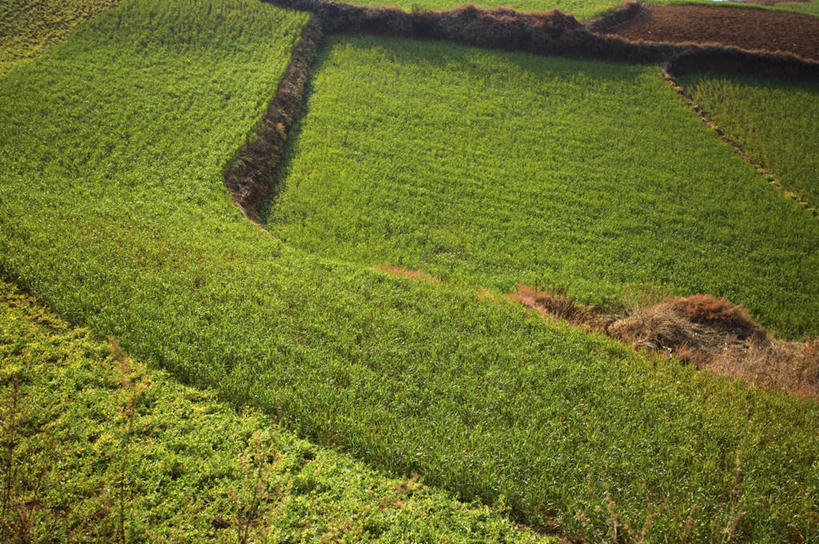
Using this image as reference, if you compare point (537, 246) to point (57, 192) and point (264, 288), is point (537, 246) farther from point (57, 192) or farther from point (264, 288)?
point (57, 192)

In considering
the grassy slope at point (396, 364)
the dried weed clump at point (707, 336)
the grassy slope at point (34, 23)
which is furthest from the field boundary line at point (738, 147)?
the grassy slope at point (34, 23)

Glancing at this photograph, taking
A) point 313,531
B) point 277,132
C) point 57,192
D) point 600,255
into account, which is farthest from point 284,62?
point 313,531

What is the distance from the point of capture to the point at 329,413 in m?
10.5

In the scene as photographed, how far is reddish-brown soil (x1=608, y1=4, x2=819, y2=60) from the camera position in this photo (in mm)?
34031

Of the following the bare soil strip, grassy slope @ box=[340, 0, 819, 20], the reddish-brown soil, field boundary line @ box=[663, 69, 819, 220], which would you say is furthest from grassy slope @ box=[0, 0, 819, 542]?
the reddish-brown soil

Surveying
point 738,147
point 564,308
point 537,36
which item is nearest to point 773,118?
point 738,147

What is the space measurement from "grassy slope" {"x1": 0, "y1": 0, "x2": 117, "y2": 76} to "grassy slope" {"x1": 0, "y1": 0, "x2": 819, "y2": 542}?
885 centimetres

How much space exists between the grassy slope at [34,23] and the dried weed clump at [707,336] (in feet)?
106

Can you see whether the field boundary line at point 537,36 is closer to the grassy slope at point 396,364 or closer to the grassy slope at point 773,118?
the grassy slope at point 773,118

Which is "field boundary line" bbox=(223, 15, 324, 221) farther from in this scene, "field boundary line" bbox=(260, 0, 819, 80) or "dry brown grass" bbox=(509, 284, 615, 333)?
"dry brown grass" bbox=(509, 284, 615, 333)

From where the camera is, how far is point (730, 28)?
36.2 metres

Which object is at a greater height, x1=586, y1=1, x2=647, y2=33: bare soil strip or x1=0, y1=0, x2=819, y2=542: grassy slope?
x1=586, y1=1, x2=647, y2=33: bare soil strip

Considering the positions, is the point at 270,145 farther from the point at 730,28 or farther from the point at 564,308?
the point at 730,28

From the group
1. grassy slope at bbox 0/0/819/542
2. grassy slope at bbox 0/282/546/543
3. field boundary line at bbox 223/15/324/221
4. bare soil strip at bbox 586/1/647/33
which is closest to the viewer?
grassy slope at bbox 0/282/546/543
